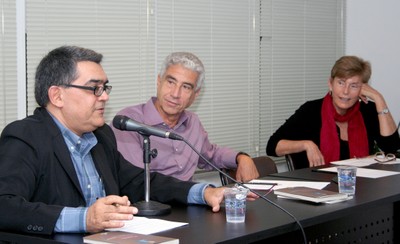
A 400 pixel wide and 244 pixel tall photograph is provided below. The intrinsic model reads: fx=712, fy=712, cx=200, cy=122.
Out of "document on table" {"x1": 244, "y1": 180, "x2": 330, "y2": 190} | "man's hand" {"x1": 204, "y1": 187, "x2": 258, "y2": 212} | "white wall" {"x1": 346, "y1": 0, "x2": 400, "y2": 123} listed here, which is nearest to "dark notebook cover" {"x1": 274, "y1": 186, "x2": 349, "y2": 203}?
"document on table" {"x1": 244, "y1": 180, "x2": 330, "y2": 190}

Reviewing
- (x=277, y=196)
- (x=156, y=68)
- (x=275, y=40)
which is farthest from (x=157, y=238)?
(x=275, y=40)

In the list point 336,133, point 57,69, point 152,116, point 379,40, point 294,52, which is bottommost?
point 336,133

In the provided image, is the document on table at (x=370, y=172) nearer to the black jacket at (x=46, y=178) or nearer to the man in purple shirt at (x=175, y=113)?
the man in purple shirt at (x=175, y=113)

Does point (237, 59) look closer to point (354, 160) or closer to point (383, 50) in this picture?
point (354, 160)

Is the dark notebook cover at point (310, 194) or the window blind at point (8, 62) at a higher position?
the window blind at point (8, 62)

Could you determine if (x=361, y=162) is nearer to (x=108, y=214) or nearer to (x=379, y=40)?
(x=379, y=40)

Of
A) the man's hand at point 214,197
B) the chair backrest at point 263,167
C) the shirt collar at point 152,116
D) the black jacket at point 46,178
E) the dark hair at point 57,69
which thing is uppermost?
the dark hair at point 57,69

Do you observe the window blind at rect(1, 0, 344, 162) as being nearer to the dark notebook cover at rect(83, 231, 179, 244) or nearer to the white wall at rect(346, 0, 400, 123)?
the white wall at rect(346, 0, 400, 123)

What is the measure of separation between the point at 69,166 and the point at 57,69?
0.38 metres

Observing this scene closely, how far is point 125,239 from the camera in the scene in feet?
6.87

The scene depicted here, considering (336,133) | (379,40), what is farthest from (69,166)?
(379,40)

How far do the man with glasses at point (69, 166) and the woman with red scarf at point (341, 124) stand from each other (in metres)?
1.71

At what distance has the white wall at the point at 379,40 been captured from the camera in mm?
5867

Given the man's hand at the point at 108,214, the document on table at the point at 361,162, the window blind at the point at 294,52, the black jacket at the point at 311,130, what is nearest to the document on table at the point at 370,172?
the document on table at the point at 361,162
